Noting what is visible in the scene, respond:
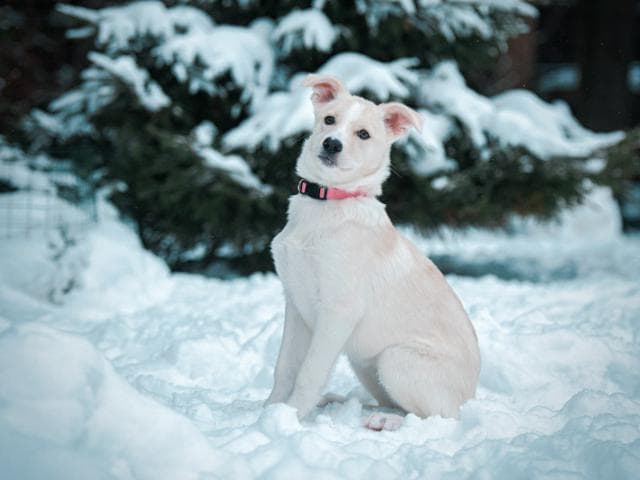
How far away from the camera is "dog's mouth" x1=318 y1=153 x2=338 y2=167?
2650mm

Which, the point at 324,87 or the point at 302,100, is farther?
the point at 302,100

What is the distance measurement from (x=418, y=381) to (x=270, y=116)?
3.46 meters

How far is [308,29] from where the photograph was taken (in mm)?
5461

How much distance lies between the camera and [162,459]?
5.83ft

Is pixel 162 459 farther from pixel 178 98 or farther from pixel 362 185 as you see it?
pixel 178 98

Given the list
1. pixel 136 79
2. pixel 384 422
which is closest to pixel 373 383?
pixel 384 422

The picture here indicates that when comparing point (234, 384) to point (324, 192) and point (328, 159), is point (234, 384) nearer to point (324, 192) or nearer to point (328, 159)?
point (324, 192)

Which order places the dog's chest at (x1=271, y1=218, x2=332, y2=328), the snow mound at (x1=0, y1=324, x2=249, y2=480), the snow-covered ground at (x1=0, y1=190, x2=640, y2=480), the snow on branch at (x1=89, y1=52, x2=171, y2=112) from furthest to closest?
the snow on branch at (x1=89, y1=52, x2=171, y2=112) → the dog's chest at (x1=271, y1=218, x2=332, y2=328) → the snow-covered ground at (x1=0, y1=190, x2=640, y2=480) → the snow mound at (x1=0, y1=324, x2=249, y2=480)

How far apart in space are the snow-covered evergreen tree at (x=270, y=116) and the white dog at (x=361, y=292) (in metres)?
2.39

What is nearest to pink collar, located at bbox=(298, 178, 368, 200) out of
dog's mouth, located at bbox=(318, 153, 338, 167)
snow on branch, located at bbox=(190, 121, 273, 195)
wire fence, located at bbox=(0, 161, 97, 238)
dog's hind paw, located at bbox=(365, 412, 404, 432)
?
dog's mouth, located at bbox=(318, 153, 338, 167)

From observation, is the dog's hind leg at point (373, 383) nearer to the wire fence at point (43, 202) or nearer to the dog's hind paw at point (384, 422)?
the dog's hind paw at point (384, 422)

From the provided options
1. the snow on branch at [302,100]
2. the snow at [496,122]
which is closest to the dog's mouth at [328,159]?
the snow on branch at [302,100]

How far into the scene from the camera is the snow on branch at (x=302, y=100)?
5.09 meters

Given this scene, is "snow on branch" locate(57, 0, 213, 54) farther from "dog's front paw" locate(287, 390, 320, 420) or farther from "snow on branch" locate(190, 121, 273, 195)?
"dog's front paw" locate(287, 390, 320, 420)
